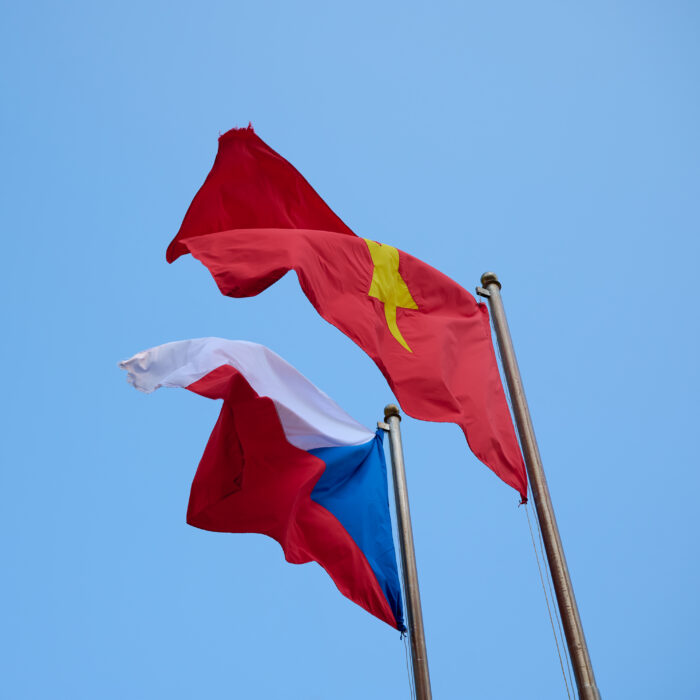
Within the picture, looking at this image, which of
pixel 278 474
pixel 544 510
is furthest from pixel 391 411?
pixel 544 510

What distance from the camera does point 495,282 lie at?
9133 mm

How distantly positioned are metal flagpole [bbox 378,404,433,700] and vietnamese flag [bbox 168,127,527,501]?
2.07m

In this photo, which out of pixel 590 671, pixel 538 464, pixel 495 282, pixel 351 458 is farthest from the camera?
pixel 351 458

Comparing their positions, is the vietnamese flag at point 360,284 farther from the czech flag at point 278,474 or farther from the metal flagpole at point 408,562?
the metal flagpole at point 408,562

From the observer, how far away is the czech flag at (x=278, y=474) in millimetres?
9391

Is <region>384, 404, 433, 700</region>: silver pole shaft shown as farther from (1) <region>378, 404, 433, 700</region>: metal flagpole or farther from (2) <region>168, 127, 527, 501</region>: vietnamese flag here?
(2) <region>168, 127, 527, 501</region>: vietnamese flag

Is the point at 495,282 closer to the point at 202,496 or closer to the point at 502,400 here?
the point at 502,400

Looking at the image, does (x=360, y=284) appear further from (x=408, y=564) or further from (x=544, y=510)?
(x=408, y=564)

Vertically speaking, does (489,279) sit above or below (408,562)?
above

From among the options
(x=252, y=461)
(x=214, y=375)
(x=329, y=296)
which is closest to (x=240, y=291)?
(x=329, y=296)

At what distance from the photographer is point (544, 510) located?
7445mm

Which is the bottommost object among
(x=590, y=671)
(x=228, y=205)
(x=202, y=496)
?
(x=590, y=671)

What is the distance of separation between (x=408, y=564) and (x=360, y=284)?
10.3 ft

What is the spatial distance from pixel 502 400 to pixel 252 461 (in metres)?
2.81
